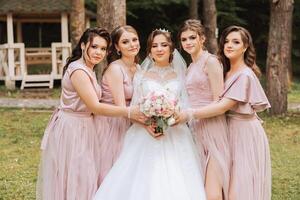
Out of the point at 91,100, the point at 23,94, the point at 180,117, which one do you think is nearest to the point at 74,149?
the point at 91,100

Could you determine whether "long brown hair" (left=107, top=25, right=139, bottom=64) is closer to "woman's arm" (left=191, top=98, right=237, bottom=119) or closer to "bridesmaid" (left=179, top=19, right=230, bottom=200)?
"bridesmaid" (left=179, top=19, right=230, bottom=200)

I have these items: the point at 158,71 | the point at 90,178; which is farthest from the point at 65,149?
the point at 158,71

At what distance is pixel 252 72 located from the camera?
16.1ft

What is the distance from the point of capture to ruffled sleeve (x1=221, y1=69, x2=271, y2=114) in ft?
15.6

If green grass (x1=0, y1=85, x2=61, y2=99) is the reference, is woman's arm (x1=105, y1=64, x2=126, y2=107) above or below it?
above

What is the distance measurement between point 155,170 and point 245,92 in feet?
3.32

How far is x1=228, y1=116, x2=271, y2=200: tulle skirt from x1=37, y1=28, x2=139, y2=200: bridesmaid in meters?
0.89

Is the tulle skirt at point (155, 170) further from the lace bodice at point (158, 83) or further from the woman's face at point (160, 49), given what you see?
the woman's face at point (160, 49)

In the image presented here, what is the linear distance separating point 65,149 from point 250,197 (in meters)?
1.68

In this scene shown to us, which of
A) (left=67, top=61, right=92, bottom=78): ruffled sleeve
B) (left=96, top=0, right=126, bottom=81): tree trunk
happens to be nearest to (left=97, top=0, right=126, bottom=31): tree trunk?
(left=96, top=0, right=126, bottom=81): tree trunk

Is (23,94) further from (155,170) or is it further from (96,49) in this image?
(155,170)

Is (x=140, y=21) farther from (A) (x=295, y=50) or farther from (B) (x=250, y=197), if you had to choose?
(B) (x=250, y=197)

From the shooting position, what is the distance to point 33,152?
32.9ft

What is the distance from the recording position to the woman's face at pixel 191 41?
4910 mm
